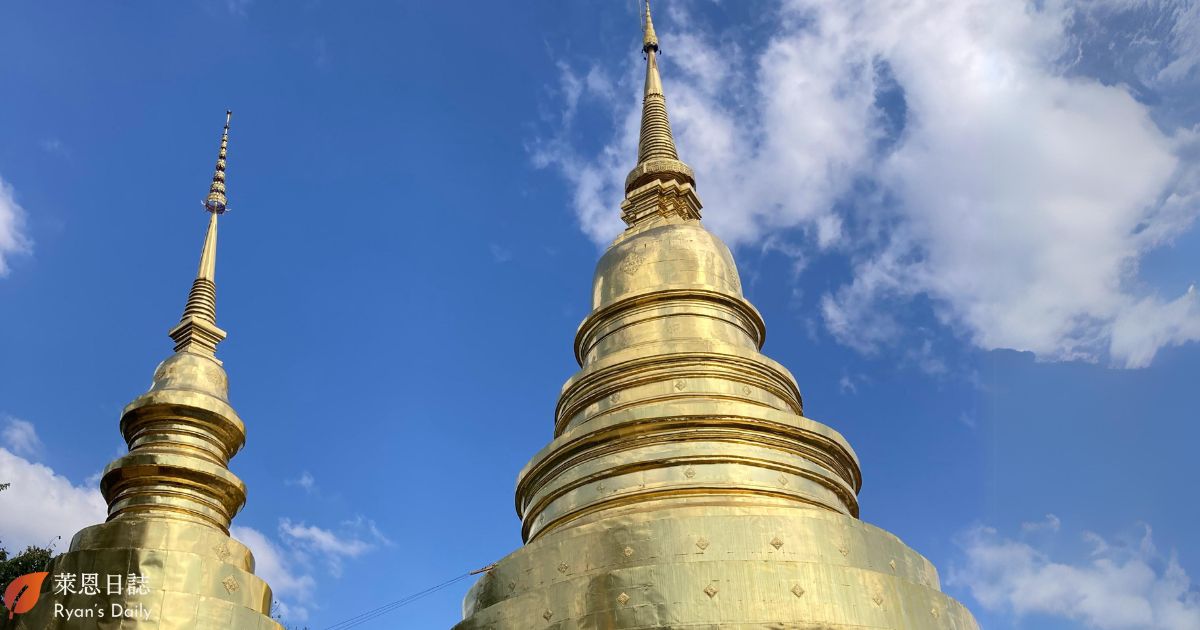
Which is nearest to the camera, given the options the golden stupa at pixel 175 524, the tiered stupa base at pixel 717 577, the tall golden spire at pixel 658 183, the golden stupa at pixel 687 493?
the tiered stupa base at pixel 717 577

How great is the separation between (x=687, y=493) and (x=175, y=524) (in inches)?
208

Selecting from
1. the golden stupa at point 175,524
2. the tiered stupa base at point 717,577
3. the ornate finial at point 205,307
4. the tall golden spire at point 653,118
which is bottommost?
the tiered stupa base at point 717,577

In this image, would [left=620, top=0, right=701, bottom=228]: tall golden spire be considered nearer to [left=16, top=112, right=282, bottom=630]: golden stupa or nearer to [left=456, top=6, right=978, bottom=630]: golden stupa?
[left=456, top=6, right=978, bottom=630]: golden stupa

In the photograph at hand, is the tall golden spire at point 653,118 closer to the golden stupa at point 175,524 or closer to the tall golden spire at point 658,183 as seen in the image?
the tall golden spire at point 658,183

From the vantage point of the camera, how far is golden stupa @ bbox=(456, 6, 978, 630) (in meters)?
7.20

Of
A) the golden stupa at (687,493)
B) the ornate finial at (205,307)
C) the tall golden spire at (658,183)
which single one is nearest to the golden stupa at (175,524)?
the ornate finial at (205,307)

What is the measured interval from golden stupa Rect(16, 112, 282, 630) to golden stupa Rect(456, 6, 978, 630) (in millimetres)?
2968

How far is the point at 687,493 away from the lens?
27.3ft

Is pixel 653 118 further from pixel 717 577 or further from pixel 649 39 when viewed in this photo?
pixel 717 577

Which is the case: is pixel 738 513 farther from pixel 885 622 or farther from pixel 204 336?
pixel 204 336

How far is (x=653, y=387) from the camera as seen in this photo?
9.39m

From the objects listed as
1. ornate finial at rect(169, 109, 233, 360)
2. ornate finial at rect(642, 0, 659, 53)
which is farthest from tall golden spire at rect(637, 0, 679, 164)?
ornate finial at rect(169, 109, 233, 360)

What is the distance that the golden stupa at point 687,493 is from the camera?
7195mm

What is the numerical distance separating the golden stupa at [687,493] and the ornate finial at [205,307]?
16.1 ft
